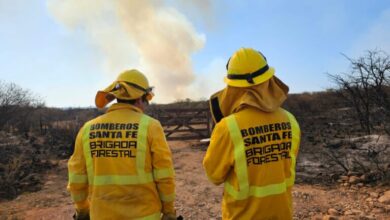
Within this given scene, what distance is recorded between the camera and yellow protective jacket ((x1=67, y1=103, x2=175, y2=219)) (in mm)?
2535

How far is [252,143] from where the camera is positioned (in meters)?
2.21

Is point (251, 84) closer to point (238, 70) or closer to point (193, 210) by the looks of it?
point (238, 70)

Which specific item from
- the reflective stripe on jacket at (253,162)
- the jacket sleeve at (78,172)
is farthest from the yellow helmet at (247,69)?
the jacket sleeve at (78,172)

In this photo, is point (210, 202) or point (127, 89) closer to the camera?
point (127, 89)

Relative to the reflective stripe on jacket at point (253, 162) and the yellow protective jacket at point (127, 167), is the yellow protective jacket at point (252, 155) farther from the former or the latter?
the yellow protective jacket at point (127, 167)

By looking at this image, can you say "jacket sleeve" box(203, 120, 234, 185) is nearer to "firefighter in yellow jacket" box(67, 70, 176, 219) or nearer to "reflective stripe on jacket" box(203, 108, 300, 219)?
"reflective stripe on jacket" box(203, 108, 300, 219)

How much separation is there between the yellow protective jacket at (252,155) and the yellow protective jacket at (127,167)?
1.59ft

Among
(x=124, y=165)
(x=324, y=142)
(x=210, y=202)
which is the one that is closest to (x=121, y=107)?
(x=124, y=165)

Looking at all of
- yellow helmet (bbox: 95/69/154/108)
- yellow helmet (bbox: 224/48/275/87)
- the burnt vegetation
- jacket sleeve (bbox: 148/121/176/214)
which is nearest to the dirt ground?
the burnt vegetation

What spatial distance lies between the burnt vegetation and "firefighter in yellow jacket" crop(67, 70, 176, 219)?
5.63 meters

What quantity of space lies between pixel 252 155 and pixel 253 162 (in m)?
0.05

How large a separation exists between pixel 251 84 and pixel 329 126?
15.4 m

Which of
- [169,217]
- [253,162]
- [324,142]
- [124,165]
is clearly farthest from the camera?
[324,142]

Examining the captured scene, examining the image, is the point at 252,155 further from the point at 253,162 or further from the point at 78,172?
the point at 78,172
